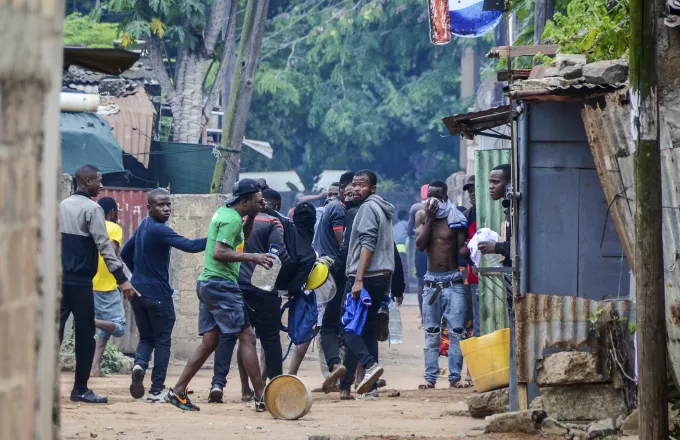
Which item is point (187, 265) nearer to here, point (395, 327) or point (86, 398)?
point (395, 327)

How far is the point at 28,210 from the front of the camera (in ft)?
9.93

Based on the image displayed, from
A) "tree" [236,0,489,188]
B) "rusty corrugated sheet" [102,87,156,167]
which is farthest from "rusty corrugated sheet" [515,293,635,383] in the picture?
"tree" [236,0,489,188]

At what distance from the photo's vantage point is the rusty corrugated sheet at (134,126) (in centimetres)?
1898

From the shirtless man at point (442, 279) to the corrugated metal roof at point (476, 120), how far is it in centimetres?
145

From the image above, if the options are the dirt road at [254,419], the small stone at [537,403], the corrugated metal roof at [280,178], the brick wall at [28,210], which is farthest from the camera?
the corrugated metal roof at [280,178]

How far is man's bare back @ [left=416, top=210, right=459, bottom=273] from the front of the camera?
38.3 ft

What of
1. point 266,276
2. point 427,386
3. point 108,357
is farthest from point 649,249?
point 108,357

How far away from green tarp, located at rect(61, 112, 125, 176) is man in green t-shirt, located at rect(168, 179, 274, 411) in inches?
297

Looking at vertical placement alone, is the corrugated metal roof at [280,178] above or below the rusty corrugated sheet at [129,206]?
above

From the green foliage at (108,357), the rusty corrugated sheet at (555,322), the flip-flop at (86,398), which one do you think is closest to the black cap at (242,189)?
Result: the flip-flop at (86,398)

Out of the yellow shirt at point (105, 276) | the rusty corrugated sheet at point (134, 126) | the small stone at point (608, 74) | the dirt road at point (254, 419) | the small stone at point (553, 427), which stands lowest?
the dirt road at point (254, 419)

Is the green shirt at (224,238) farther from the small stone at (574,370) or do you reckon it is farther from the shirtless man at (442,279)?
the small stone at (574,370)

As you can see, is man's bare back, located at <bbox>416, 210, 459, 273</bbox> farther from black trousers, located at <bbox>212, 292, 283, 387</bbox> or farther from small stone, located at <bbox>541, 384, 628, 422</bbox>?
small stone, located at <bbox>541, 384, 628, 422</bbox>

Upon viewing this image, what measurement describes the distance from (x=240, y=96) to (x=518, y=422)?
8.69 m
